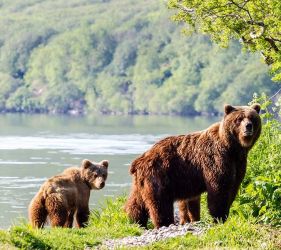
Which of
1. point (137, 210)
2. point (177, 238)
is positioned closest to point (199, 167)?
point (137, 210)

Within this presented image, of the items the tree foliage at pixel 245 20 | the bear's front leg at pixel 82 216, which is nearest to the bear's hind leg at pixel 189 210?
the bear's front leg at pixel 82 216

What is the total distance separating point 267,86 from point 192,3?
14398 cm

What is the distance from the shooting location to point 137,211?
1364 cm

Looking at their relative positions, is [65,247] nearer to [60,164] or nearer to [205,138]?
[205,138]

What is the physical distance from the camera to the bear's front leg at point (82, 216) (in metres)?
14.7

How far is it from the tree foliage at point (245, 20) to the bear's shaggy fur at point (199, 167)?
536cm

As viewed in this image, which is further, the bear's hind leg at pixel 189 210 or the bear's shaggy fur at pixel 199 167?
the bear's hind leg at pixel 189 210

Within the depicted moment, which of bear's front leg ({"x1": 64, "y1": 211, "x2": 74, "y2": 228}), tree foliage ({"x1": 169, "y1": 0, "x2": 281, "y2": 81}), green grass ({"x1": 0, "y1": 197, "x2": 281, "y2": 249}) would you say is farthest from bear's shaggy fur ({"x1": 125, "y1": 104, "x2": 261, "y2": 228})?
tree foliage ({"x1": 169, "y1": 0, "x2": 281, "y2": 81})

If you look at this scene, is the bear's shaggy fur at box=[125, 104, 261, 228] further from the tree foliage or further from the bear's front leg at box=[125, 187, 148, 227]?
the tree foliage

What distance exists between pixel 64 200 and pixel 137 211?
1276 mm

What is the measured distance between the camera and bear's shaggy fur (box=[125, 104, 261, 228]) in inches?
503

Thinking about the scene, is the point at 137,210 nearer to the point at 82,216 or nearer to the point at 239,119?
the point at 82,216

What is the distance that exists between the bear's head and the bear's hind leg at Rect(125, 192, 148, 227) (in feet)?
5.71

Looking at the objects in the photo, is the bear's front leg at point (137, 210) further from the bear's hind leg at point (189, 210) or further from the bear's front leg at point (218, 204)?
the bear's front leg at point (218, 204)
